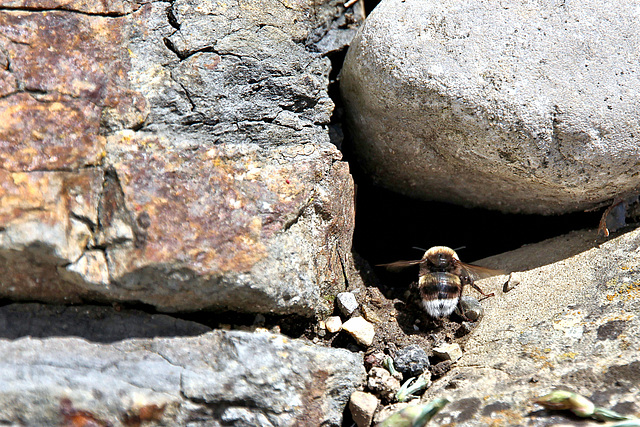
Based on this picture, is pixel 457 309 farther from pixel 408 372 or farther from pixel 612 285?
pixel 612 285

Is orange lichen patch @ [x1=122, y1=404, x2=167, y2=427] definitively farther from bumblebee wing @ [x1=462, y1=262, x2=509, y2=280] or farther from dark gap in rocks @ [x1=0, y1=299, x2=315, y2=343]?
bumblebee wing @ [x1=462, y1=262, x2=509, y2=280]

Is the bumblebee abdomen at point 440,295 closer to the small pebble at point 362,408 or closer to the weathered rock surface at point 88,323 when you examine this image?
the small pebble at point 362,408

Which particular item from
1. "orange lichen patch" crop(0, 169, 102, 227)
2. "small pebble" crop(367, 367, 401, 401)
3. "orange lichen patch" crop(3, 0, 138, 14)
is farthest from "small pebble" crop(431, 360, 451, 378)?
"orange lichen patch" crop(3, 0, 138, 14)

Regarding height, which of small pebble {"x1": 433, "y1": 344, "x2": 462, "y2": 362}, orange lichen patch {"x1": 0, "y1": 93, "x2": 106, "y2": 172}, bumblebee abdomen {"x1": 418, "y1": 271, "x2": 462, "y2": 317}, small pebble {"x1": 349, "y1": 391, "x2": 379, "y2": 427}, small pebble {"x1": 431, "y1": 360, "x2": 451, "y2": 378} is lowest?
small pebble {"x1": 349, "y1": 391, "x2": 379, "y2": 427}

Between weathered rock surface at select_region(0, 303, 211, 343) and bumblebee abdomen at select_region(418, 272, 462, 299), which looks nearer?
weathered rock surface at select_region(0, 303, 211, 343)

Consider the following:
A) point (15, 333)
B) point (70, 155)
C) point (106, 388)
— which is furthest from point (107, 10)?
point (106, 388)

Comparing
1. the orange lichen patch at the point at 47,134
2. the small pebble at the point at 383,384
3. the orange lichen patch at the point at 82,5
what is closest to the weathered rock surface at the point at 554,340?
the small pebble at the point at 383,384
